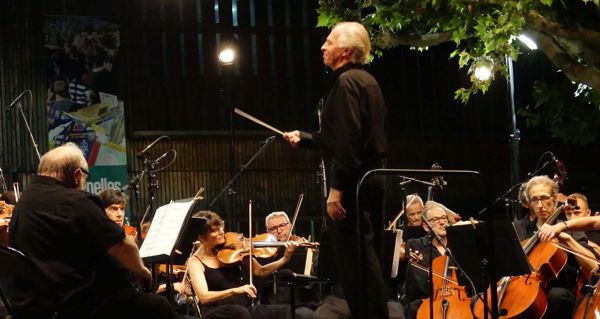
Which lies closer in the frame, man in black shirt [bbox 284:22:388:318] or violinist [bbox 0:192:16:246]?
man in black shirt [bbox 284:22:388:318]

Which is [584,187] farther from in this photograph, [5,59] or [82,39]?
[5,59]

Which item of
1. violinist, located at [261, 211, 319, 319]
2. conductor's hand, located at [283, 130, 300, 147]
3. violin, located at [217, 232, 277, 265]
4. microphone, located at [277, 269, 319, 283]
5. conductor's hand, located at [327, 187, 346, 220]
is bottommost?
violinist, located at [261, 211, 319, 319]

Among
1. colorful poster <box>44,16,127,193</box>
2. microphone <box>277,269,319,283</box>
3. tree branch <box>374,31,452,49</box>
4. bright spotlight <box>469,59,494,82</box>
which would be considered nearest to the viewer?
microphone <box>277,269,319,283</box>

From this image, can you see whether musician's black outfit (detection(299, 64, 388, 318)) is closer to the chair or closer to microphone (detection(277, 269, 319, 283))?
the chair

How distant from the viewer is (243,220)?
1259cm

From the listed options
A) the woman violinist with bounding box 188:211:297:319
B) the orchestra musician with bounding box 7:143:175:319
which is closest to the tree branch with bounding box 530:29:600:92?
the woman violinist with bounding box 188:211:297:319

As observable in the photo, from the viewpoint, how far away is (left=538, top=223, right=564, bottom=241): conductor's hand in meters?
5.74

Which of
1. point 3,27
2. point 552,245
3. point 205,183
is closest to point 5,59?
point 3,27

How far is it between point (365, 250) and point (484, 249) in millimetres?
1823

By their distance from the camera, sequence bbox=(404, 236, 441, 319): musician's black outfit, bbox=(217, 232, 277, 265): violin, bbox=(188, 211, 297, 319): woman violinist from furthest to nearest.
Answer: bbox=(404, 236, 441, 319): musician's black outfit, bbox=(217, 232, 277, 265): violin, bbox=(188, 211, 297, 319): woman violinist

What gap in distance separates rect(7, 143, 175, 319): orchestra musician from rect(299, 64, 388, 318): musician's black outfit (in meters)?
1.17

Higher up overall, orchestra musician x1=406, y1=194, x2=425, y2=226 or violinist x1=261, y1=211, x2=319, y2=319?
orchestra musician x1=406, y1=194, x2=425, y2=226

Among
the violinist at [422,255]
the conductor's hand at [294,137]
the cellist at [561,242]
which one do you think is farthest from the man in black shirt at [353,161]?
the violinist at [422,255]

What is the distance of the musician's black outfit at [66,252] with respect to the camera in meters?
4.44
